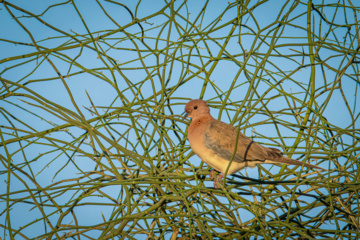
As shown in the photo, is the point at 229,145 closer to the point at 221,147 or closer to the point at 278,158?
the point at 221,147

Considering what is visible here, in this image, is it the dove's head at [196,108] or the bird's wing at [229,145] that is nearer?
the bird's wing at [229,145]

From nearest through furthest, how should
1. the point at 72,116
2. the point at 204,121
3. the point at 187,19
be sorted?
the point at 72,116 → the point at 187,19 → the point at 204,121

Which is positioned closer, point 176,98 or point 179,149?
point 179,149

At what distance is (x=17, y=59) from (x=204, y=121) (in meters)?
1.33

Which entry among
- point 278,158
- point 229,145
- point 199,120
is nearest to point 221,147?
point 229,145

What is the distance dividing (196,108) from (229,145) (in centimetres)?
37

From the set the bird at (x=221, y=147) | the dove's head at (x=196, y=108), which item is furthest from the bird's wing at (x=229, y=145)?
the dove's head at (x=196, y=108)

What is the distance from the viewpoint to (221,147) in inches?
107

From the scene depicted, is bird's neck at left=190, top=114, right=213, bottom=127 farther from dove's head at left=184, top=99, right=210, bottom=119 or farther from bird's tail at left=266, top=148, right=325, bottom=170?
bird's tail at left=266, top=148, right=325, bottom=170

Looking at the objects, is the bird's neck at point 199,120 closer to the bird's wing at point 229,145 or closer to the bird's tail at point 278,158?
the bird's wing at point 229,145

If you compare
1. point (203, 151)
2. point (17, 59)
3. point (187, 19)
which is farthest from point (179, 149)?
point (17, 59)

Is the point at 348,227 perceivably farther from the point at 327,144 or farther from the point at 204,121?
the point at 204,121

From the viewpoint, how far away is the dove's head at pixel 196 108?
9.25 feet

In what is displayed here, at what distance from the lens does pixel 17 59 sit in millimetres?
2402
